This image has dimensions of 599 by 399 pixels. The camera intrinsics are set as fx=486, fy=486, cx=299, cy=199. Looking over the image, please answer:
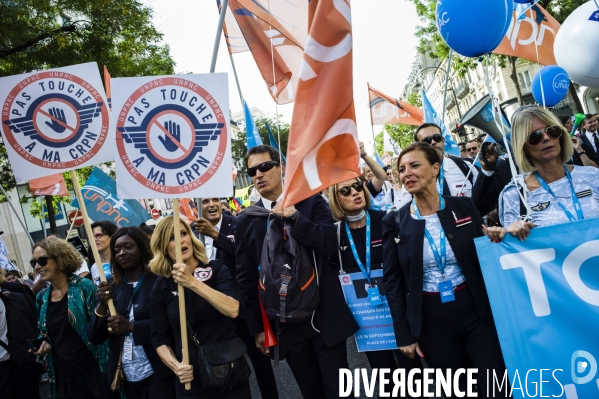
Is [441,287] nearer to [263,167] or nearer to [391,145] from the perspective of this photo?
[263,167]

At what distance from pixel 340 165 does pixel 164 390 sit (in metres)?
2.11

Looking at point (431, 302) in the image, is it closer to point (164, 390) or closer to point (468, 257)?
point (468, 257)

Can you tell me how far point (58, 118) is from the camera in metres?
3.75

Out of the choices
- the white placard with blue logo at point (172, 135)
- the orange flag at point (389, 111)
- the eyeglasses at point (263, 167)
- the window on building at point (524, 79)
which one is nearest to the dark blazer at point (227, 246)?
the eyeglasses at point (263, 167)

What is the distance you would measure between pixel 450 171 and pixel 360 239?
1523mm

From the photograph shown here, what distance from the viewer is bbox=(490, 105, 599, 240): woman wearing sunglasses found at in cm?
276

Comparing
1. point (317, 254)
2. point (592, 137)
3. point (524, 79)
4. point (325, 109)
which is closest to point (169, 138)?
point (325, 109)

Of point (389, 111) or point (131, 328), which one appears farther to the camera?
point (389, 111)

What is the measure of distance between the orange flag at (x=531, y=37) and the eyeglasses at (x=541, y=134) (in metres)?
2.78

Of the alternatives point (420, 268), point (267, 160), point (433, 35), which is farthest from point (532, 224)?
point (433, 35)

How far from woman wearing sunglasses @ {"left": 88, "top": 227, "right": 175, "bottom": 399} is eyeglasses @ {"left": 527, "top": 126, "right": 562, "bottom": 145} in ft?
9.29

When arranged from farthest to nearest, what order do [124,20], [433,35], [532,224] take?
[433,35]
[124,20]
[532,224]

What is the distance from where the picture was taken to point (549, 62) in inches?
220

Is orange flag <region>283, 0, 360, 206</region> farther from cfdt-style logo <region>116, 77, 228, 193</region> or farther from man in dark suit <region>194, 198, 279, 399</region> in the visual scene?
man in dark suit <region>194, 198, 279, 399</region>
